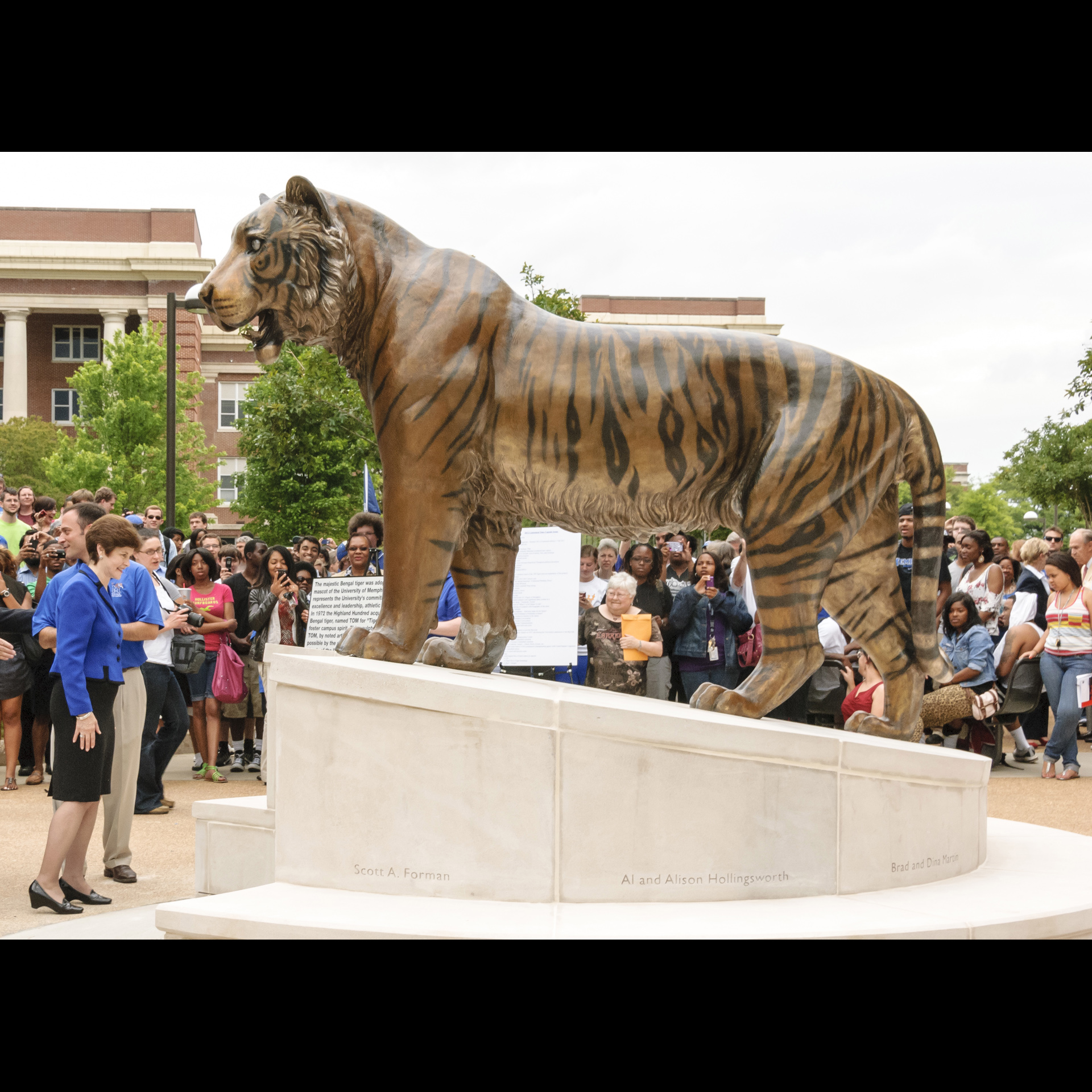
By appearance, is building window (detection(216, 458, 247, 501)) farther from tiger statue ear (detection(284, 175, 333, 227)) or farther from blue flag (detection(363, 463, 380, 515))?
tiger statue ear (detection(284, 175, 333, 227))

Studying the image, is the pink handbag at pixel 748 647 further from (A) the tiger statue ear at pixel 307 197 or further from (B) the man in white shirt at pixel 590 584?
(A) the tiger statue ear at pixel 307 197

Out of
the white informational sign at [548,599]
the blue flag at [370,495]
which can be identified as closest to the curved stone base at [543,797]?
the white informational sign at [548,599]

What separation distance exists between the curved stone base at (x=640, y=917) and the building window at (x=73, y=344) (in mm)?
43296

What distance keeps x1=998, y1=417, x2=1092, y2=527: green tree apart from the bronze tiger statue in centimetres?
2765

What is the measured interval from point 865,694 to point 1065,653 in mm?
2683

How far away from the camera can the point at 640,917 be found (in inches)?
149

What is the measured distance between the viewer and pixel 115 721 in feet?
21.2

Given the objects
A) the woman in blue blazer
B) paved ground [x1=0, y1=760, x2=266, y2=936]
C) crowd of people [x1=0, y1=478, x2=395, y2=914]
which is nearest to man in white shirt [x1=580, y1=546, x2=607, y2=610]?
crowd of people [x1=0, y1=478, x2=395, y2=914]

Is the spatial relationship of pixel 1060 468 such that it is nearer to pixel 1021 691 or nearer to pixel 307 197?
pixel 1021 691

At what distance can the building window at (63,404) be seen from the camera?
1695 inches

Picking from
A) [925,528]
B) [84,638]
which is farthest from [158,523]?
[925,528]

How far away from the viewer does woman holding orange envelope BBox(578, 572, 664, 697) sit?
8.85 metres

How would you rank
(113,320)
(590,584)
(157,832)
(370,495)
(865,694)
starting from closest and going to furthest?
(157,832) < (865,694) < (590,584) < (370,495) < (113,320)
